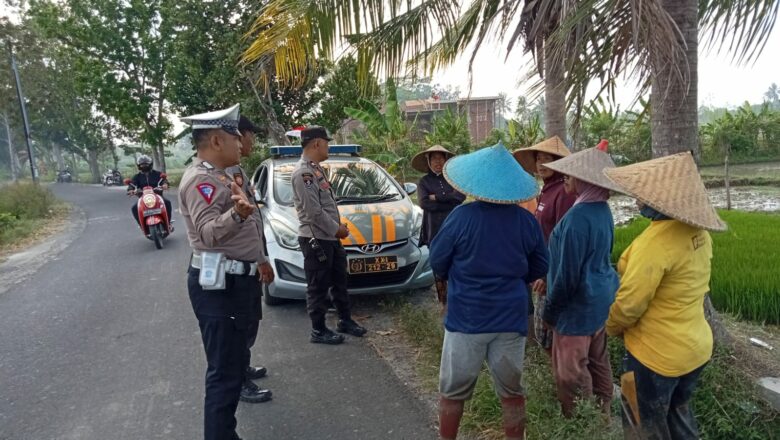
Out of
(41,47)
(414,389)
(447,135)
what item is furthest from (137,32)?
(414,389)

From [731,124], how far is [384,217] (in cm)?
2027

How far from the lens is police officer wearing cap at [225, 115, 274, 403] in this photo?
2967 mm

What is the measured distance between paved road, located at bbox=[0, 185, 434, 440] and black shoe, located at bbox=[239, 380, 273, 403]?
0.19ft

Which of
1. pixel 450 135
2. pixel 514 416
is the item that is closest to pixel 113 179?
pixel 450 135

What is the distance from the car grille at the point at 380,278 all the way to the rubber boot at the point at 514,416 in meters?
2.45

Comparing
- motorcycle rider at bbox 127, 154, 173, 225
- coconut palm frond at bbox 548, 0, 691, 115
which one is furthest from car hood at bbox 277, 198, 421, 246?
motorcycle rider at bbox 127, 154, 173, 225

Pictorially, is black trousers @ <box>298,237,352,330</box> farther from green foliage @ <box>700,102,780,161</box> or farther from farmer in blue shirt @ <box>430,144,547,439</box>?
green foliage @ <box>700,102,780,161</box>

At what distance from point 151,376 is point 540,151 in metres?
3.36

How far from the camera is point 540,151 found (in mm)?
3613

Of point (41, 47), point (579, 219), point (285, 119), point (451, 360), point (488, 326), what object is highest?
point (41, 47)

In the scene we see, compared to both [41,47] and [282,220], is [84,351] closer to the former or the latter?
[282,220]

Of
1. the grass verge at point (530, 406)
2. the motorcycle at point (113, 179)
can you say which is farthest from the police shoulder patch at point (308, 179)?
the motorcycle at point (113, 179)

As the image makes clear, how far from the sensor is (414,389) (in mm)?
3504

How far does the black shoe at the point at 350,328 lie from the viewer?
14.7 feet
